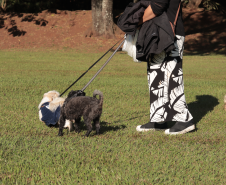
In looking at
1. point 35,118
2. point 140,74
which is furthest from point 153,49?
point 140,74

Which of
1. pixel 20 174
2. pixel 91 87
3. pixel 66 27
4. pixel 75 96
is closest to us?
pixel 20 174

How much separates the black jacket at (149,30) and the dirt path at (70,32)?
16778mm

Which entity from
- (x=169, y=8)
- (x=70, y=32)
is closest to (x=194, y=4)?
(x=70, y=32)

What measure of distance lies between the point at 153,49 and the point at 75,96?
1416 millimetres

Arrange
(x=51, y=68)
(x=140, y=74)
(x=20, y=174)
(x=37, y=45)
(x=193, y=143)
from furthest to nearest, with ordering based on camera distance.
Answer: (x=37, y=45) < (x=51, y=68) < (x=140, y=74) < (x=193, y=143) < (x=20, y=174)

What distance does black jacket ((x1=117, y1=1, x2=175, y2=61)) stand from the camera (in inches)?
171

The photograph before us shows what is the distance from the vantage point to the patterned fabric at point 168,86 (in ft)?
15.2

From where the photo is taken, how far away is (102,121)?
563 centimetres

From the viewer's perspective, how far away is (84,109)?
173 inches

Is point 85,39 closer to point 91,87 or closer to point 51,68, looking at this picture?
point 51,68

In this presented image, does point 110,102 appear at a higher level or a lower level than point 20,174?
lower

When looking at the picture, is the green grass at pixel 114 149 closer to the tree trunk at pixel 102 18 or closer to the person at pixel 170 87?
the person at pixel 170 87

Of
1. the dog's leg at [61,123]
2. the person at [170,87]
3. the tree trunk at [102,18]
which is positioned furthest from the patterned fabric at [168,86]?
the tree trunk at [102,18]

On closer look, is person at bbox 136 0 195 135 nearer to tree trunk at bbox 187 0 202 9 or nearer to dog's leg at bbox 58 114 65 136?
dog's leg at bbox 58 114 65 136
